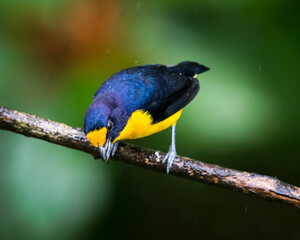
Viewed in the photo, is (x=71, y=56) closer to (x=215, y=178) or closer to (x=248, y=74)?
(x=248, y=74)

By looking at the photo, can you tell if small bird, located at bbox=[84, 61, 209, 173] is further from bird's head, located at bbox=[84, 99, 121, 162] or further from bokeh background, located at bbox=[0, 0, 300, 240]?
bokeh background, located at bbox=[0, 0, 300, 240]

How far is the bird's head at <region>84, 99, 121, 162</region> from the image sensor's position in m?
2.69

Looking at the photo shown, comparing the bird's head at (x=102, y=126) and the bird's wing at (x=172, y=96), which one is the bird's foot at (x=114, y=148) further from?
the bird's wing at (x=172, y=96)

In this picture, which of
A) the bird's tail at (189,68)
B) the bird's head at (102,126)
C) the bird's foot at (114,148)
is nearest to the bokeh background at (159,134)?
the bird's tail at (189,68)

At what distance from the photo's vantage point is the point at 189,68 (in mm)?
3887

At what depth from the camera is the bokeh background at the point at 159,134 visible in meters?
3.73

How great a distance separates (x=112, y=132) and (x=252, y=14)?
2403 millimetres

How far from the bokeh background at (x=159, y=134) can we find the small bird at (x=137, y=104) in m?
0.54

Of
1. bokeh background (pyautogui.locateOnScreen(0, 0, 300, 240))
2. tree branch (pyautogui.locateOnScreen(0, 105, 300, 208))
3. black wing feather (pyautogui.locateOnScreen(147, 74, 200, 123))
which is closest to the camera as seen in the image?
tree branch (pyautogui.locateOnScreen(0, 105, 300, 208))

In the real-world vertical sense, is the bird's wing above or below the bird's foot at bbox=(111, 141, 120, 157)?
above

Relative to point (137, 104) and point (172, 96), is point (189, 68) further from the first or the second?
point (137, 104)

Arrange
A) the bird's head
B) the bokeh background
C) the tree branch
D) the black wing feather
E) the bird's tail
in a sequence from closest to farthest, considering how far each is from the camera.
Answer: the tree branch < the bird's head < the black wing feather < the bokeh background < the bird's tail

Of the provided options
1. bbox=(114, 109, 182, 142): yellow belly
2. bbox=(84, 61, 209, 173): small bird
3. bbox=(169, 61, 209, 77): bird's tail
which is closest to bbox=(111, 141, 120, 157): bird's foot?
bbox=(84, 61, 209, 173): small bird

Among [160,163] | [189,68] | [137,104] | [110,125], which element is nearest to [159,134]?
[189,68]
